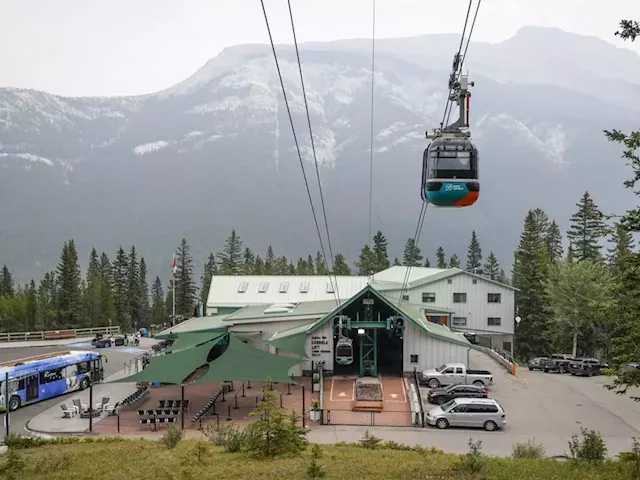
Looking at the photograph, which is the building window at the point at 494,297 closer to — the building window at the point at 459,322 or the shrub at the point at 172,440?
the building window at the point at 459,322

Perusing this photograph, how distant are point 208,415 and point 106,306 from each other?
162 ft

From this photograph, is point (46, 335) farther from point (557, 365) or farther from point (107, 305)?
point (557, 365)

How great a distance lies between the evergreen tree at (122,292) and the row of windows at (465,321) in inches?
1628

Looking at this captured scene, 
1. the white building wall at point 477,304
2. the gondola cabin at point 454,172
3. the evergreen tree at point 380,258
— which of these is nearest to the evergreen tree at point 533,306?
the white building wall at point 477,304

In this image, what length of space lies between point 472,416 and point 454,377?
733 centimetres

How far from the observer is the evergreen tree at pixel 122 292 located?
73.1m

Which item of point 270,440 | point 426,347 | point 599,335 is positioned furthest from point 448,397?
point 599,335

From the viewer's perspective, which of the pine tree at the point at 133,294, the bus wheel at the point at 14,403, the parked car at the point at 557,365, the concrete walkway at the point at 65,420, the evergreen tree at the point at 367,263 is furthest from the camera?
the evergreen tree at the point at 367,263

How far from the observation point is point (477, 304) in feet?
167

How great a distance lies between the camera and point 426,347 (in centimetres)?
3253

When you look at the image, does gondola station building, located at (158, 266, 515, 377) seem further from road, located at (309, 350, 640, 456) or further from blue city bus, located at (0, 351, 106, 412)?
blue city bus, located at (0, 351, 106, 412)

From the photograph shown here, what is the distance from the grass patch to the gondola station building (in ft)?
42.9

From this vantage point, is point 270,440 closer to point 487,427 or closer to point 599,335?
point 487,427

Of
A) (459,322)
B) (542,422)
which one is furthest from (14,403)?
(459,322)
